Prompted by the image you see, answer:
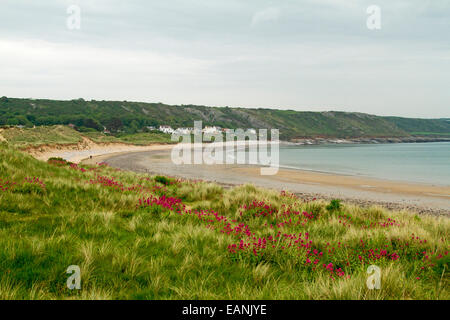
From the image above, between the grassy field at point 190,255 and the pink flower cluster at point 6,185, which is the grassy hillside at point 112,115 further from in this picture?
the grassy field at point 190,255

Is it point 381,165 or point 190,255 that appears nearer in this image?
point 190,255

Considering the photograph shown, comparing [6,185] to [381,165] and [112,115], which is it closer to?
[381,165]

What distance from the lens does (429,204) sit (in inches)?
734

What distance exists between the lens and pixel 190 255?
17.1 ft

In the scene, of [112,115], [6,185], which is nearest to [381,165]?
[6,185]

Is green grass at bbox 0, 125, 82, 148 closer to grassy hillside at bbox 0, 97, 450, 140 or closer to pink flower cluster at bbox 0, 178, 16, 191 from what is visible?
grassy hillside at bbox 0, 97, 450, 140

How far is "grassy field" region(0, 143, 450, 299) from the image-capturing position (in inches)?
155

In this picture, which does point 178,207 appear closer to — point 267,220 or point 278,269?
point 267,220

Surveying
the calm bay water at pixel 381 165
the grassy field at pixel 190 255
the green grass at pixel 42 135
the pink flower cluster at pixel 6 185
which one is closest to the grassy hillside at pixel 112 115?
the green grass at pixel 42 135

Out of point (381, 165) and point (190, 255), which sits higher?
point (190, 255)

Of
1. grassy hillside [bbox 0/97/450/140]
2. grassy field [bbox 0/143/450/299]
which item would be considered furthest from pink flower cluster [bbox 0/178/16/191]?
grassy hillside [bbox 0/97/450/140]

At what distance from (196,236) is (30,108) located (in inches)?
5945

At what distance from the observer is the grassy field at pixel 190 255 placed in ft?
12.9
